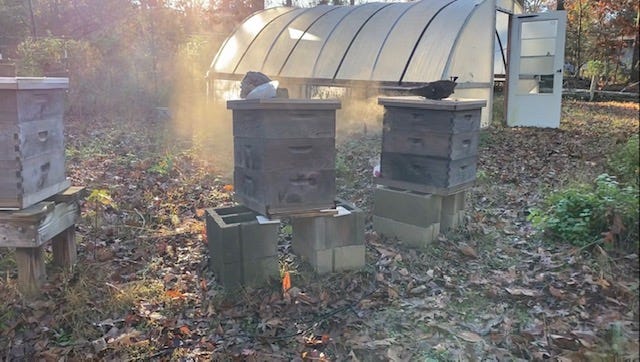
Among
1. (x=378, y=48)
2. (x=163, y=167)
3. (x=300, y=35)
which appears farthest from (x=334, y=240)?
(x=300, y=35)

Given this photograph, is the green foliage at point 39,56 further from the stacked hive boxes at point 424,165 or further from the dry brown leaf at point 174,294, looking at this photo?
the stacked hive boxes at point 424,165

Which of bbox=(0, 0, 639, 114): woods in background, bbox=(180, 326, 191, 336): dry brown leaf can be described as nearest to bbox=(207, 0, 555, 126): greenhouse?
bbox=(0, 0, 639, 114): woods in background

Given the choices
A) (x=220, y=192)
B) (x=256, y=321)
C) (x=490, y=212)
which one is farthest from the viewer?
(x=220, y=192)

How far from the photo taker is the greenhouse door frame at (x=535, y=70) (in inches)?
393

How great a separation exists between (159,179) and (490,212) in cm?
405

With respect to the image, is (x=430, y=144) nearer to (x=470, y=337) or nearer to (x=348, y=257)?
(x=348, y=257)

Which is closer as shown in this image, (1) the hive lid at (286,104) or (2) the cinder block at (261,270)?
(1) the hive lid at (286,104)

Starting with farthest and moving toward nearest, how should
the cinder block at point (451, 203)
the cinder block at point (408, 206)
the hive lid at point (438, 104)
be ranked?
1. the cinder block at point (451, 203)
2. the cinder block at point (408, 206)
3. the hive lid at point (438, 104)

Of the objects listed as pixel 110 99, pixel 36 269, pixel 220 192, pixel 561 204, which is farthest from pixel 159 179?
pixel 110 99

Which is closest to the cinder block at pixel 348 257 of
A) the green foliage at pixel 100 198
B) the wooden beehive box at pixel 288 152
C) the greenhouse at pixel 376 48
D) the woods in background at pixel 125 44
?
the wooden beehive box at pixel 288 152

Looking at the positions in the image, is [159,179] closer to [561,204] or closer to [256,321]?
[256,321]

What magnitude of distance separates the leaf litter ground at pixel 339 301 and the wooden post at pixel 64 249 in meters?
0.09

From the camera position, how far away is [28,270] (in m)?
3.46

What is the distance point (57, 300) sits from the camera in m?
3.44
